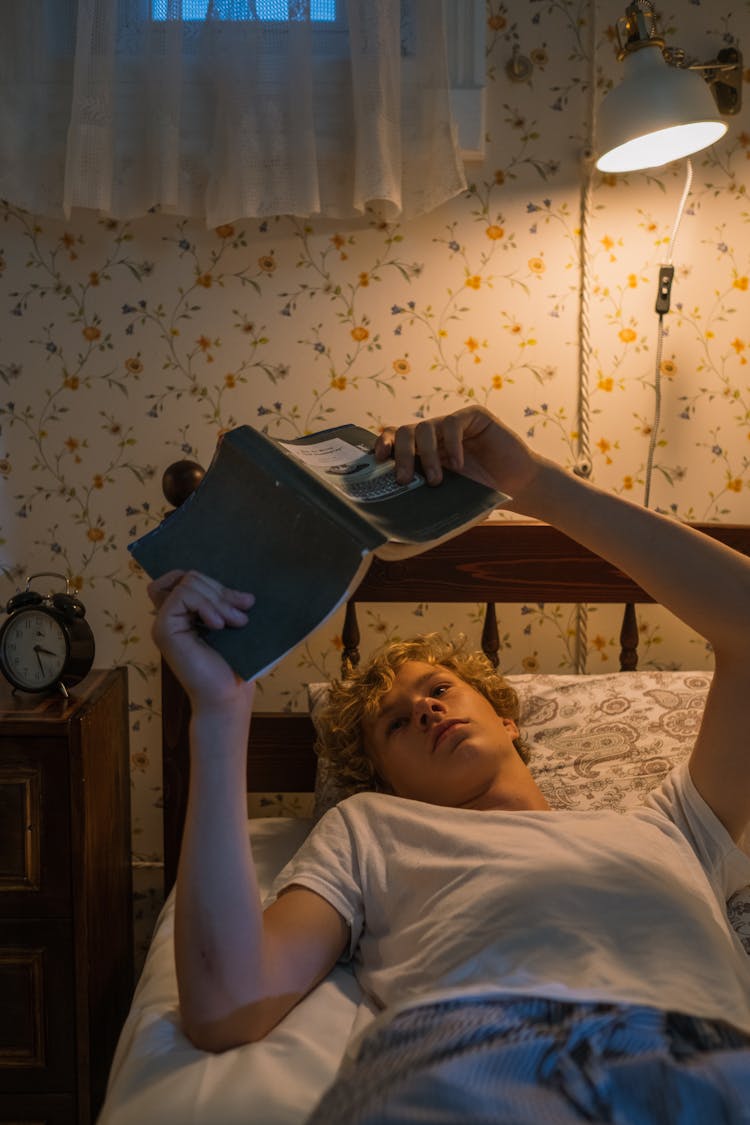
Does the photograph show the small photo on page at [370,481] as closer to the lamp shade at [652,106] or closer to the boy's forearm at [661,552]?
the boy's forearm at [661,552]

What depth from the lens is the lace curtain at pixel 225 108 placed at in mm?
1699

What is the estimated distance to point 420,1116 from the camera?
77 centimetres

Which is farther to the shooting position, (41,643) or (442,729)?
(41,643)

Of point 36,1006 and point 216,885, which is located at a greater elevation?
point 216,885

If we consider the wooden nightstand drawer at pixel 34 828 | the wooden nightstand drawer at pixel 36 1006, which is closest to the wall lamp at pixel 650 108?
the wooden nightstand drawer at pixel 34 828

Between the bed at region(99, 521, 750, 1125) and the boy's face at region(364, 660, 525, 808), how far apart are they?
206 millimetres

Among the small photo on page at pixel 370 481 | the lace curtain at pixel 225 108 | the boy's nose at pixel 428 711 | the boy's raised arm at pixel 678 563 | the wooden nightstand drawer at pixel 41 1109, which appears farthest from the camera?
the lace curtain at pixel 225 108

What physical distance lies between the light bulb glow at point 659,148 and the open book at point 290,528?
0.81 m

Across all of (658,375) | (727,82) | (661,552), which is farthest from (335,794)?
(727,82)

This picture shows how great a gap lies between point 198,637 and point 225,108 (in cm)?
114

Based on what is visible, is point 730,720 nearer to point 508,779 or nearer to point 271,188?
point 508,779

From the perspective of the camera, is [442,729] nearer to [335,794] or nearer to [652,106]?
[335,794]

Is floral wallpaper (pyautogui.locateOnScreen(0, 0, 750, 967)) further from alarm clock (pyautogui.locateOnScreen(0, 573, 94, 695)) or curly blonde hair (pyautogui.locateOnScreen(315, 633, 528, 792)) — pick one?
curly blonde hair (pyautogui.locateOnScreen(315, 633, 528, 792))

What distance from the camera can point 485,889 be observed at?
1.09m
